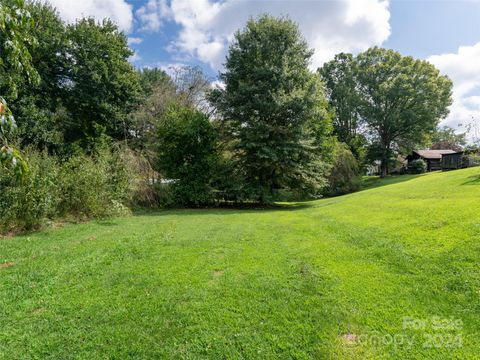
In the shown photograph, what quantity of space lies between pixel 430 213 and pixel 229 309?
19.3 ft

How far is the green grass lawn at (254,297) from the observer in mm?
2564

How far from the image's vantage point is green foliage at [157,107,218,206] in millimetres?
14719

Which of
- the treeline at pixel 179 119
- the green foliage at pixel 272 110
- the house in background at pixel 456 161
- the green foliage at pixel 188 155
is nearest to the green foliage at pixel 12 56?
the treeline at pixel 179 119

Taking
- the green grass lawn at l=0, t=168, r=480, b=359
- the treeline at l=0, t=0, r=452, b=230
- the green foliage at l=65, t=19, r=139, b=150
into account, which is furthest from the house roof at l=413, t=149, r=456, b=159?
the green foliage at l=65, t=19, r=139, b=150

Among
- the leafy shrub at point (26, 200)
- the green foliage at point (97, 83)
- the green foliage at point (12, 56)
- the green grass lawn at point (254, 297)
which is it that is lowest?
the green grass lawn at point (254, 297)

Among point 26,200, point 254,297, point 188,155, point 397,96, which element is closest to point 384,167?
point 397,96

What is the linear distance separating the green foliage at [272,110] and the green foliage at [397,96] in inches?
666

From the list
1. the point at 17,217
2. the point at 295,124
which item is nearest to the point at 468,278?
the point at 17,217

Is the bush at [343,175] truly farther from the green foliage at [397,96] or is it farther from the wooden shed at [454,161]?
the green foliage at [397,96]

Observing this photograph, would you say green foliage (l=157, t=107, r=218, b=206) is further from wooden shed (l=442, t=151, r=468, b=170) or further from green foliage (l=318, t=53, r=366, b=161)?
wooden shed (l=442, t=151, r=468, b=170)

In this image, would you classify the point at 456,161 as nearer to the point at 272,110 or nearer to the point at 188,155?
the point at 272,110

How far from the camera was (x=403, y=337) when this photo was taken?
2605mm

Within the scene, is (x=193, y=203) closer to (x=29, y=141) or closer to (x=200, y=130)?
(x=200, y=130)

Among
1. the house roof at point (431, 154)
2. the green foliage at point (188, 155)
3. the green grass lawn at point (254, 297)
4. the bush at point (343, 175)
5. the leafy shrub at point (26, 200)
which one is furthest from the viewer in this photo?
the house roof at point (431, 154)
